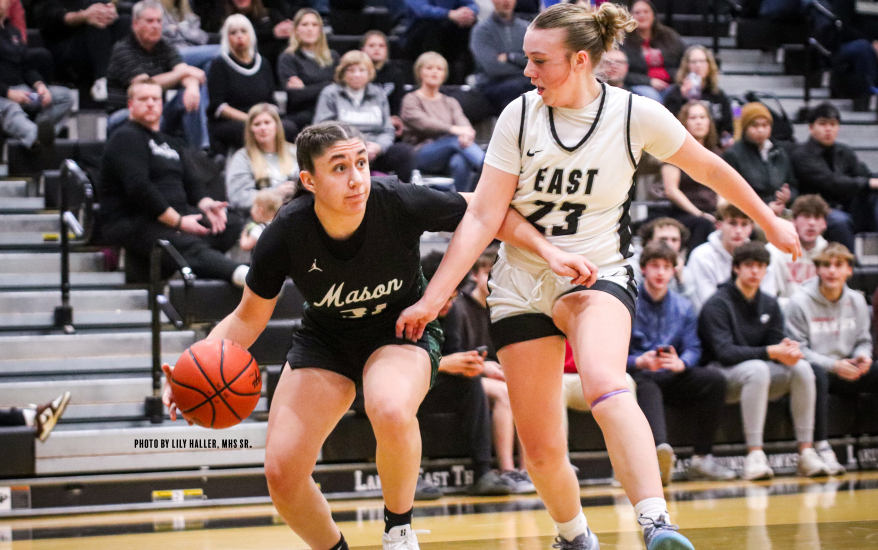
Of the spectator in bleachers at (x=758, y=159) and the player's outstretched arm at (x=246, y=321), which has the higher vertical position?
the spectator in bleachers at (x=758, y=159)

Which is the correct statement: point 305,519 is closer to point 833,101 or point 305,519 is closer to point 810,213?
point 810,213

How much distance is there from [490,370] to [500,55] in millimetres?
3151

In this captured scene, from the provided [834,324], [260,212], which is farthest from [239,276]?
[834,324]

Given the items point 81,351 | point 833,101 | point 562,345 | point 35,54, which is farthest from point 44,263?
point 833,101

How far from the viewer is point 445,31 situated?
9070mm

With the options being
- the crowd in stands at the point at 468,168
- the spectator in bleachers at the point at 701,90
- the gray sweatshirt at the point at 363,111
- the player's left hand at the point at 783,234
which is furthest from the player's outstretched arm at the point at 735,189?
the spectator in bleachers at the point at 701,90

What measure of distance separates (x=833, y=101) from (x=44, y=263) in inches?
314

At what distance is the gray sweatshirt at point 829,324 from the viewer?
22.9ft

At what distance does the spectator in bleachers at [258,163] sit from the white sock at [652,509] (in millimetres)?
4444

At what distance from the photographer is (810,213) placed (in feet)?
24.4

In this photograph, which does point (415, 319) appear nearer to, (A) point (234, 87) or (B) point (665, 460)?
(B) point (665, 460)

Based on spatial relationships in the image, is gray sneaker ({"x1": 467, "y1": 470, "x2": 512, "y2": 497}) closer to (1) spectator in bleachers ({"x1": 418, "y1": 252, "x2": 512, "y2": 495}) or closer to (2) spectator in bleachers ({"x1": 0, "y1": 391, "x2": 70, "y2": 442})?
(1) spectator in bleachers ({"x1": 418, "y1": 252, "x2": 512, "y2": 495})

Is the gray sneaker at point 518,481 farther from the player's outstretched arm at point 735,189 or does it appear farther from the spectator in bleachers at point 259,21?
the spectator in bleachers at point 259,21

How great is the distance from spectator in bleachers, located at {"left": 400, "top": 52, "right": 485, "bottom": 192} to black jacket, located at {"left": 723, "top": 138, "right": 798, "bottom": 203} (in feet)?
6.61
